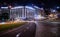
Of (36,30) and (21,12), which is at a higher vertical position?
(21,12)

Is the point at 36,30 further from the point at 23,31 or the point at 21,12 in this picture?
the point at 21,12

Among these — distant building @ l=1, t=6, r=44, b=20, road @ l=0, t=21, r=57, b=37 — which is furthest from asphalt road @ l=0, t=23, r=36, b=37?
distant building @ l=1, t=6, r=44, b=20

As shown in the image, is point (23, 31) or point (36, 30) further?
point (36, 30)

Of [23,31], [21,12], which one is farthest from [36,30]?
[21,12]

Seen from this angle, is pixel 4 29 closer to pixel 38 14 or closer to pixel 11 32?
pixel 11 32

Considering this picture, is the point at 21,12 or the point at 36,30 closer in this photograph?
the point at 21,12

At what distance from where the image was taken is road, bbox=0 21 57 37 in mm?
2262

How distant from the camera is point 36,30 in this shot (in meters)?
2.50

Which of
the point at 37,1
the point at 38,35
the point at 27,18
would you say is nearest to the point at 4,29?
the point at 27,18

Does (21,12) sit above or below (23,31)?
above

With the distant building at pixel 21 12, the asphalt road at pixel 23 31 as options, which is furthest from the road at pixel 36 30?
the distant building at pixel 21 12

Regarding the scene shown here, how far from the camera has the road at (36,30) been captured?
2.26 metres

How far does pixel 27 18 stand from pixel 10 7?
35 centimetres

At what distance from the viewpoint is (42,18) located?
2.33 meters
